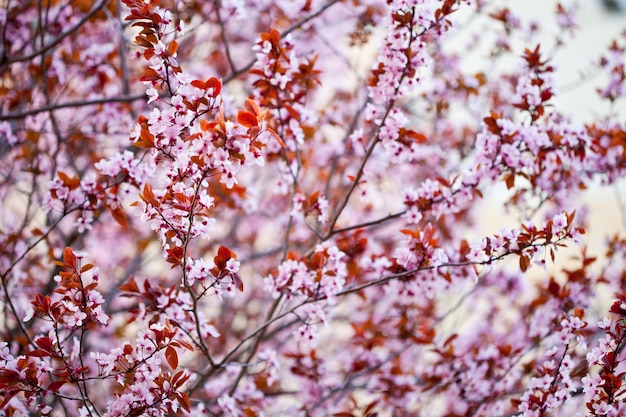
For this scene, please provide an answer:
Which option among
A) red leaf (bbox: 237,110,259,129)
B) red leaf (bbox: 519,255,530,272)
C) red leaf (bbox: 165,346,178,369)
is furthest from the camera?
red leaf (bbox: 519,255,530,272)

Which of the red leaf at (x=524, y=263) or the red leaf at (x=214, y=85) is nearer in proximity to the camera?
the red leaf at (x=214, y=85)

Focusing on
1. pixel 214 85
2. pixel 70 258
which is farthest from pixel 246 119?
pixel 70 258

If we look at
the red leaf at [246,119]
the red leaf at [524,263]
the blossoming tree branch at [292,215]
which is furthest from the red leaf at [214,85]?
the red leaf at [524,263]

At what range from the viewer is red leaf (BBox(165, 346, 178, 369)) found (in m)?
1.51

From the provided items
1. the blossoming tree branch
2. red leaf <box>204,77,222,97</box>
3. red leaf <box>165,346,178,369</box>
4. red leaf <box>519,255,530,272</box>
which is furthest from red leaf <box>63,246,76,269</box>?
red leaf <box>519,255,530,272</box>

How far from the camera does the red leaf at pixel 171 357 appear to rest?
1.51 meters

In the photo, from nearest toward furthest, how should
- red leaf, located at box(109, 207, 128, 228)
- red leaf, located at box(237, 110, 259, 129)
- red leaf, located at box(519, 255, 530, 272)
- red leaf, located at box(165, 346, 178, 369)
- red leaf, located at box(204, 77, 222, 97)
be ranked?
red leaf, located at box(237, 110, 259, 129), red leaf, located at box(204, 77, 222, 97), red leaf, located at box(165, 346, 178, 369), red leaf, located at box(519, 255, 530, 272), red leaf, located at box(109, 207, 128, 228)

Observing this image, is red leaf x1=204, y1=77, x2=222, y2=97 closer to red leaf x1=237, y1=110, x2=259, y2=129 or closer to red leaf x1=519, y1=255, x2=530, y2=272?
red leaf x1=237, y1=110, x2=259, y2=129

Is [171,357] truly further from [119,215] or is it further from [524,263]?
[524,263]

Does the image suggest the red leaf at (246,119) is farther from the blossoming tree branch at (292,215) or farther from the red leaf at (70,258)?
the red leaf at (70,258)

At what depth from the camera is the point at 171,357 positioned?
1518 millimetres

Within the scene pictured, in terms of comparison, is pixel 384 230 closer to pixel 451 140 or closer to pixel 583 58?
pixel 451 140

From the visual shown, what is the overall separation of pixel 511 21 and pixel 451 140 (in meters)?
1.04

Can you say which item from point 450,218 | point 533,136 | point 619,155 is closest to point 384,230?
point 450,218
